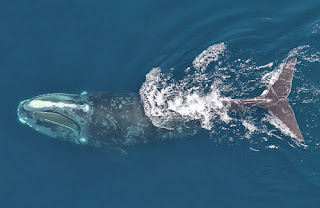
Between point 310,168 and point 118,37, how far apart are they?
15467mm

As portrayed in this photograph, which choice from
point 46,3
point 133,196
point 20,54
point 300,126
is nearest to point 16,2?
Answer: point 46,3

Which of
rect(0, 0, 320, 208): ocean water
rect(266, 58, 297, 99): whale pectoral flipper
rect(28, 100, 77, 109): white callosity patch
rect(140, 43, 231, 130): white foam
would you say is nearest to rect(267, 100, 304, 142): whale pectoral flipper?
rect(266, 58, 297, 99): whale pectoral flipper

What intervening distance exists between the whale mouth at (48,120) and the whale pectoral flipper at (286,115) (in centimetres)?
1208

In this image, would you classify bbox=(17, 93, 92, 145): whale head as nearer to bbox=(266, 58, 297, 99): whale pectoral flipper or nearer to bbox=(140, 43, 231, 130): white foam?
bbox=(140, 43, 231, 130): white foam

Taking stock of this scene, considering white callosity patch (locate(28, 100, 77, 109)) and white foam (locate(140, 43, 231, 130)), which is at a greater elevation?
white foam (locate(140, 43, 231, 130))

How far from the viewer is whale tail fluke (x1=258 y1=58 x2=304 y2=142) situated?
24375 mm

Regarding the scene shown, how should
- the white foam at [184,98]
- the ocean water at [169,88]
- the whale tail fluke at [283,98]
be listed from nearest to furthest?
the whale tail fluke at [283,98], the white foam at [184,98], the ocean water at [169,88]

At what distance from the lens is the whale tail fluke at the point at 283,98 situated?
2438cm

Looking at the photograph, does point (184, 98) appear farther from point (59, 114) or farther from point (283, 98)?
point (59, 114)

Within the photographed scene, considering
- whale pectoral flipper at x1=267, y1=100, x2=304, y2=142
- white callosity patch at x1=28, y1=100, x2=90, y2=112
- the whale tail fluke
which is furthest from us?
white callosity patch at x1=28, y1=100, x2=90, y2=112

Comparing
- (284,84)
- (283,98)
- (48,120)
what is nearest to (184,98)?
(283,98)

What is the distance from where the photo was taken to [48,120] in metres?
24.8

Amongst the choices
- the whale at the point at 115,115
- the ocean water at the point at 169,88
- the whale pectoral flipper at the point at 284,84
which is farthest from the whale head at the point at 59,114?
the whale pectoral flipper at the point at 284,84

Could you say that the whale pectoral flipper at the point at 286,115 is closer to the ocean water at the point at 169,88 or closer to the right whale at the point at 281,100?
the right whale at the point at 281,100
